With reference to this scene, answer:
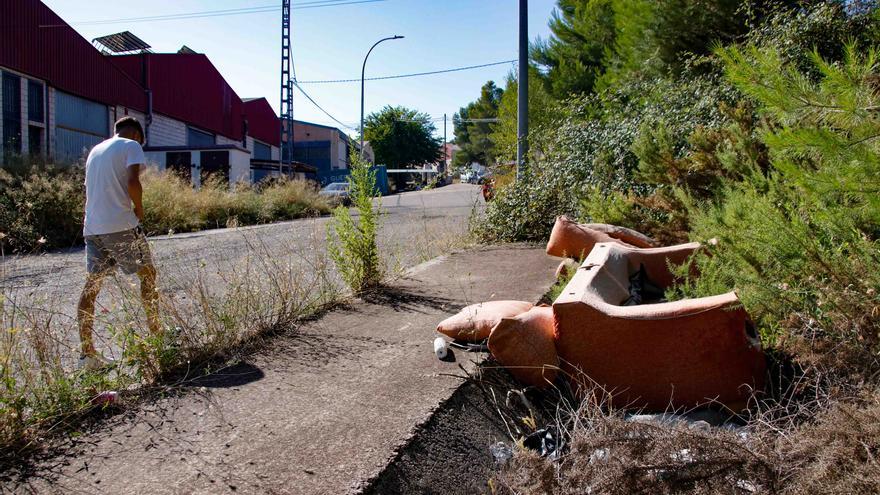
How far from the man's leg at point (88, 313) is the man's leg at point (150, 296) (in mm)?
227

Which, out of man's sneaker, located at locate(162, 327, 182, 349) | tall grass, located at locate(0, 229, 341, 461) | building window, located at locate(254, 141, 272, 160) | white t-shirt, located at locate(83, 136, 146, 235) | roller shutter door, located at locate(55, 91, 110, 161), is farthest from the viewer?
building window, located at locate(254, 141, 272, 160)

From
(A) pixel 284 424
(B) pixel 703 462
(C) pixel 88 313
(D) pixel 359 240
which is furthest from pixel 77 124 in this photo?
(B) pixel 703 462

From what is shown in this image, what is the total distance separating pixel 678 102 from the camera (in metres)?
7.99

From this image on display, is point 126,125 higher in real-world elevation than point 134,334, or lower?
higher

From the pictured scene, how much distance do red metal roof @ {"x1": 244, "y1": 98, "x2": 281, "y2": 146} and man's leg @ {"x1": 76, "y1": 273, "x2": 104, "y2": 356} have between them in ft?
127

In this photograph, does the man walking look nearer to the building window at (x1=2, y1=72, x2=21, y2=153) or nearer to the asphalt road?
the asphalt road

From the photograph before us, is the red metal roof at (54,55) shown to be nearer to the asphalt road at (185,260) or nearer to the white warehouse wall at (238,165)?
the white warehouse wall at (238,165)

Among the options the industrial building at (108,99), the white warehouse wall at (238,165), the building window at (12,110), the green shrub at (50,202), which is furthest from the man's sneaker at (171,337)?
the white warehouse wall at (238,165)

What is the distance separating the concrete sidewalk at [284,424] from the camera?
2246 millimetres

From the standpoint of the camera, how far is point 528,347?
322 centimetres

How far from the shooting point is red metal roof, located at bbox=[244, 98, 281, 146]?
141ft

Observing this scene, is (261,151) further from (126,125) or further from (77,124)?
(126,125)

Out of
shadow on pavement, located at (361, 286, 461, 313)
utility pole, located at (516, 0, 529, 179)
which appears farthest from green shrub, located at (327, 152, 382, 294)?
utility pole, located at (516, 0, 529, 179)

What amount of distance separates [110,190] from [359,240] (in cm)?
183
